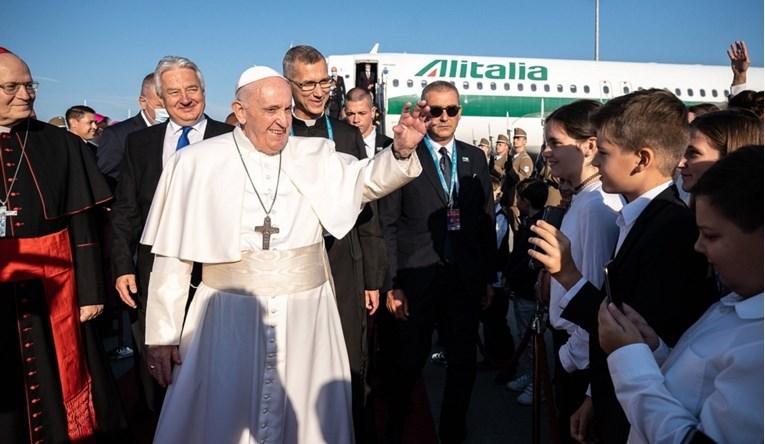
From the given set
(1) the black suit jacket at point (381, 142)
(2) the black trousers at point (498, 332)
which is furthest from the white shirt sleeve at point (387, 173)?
(2) the black trousers at point (498, 332)

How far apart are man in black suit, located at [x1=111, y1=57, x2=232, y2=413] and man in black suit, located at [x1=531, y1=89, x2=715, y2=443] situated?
2.60 meters

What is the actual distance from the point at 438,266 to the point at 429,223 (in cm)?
27

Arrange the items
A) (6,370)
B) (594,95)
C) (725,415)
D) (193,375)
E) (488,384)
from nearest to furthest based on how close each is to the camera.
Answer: (725,415)
(193,375)
(6,370)
(488,384)
(594,95)

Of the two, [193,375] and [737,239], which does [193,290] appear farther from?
[737,239]

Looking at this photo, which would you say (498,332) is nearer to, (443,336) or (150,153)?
(443,336)

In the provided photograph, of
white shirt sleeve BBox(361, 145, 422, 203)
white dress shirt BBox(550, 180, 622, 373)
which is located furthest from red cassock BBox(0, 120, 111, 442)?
white dress shirt BBox(550, 180, 622, 373)

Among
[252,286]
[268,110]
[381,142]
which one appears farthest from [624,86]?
[252,286]

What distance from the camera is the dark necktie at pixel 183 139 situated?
12.7ft

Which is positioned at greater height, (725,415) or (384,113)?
(384,113)

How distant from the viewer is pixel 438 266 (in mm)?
3828

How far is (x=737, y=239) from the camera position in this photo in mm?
1440

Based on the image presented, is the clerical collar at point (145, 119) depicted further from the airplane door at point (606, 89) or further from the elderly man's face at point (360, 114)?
the airplane door at point (606, 89)

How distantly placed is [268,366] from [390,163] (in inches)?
41.9

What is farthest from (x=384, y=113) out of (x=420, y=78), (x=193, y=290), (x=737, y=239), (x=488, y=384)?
(x=737, y=239)
